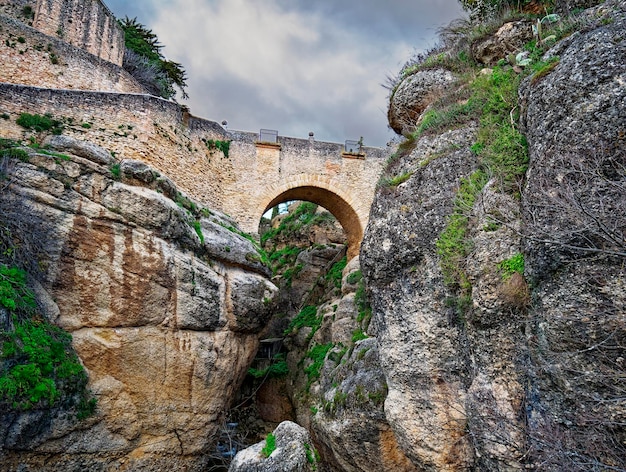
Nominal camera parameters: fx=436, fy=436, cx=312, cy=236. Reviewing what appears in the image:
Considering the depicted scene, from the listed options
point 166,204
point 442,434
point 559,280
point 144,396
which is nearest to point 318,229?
point 166,204

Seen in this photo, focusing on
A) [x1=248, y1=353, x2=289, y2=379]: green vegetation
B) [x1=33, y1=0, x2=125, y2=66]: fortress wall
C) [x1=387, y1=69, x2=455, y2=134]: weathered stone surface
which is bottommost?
[x1=248, y1=353, x2=289, y2=379]: green vegetation

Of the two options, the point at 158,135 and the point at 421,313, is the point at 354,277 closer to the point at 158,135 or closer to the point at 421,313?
the point at 158,135

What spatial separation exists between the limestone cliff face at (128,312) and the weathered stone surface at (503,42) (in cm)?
706

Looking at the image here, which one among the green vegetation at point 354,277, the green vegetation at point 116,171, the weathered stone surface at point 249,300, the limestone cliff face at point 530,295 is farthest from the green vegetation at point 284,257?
the limestone cliff face at point 530,295

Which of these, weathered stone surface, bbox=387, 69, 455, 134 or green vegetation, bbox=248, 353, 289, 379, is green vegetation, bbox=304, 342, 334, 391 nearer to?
green vegetation, bbox=248, 353, 289, 379

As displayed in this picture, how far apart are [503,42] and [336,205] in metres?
10.1

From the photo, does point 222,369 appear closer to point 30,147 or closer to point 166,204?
point 166,204

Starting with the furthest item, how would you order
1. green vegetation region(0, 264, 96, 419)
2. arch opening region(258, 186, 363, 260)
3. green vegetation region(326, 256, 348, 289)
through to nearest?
arch opening region(258, 186, 363, 260)
green vegetation region(326, 256, 348, 289)
green vegetation region(0, 264, 96, 419)

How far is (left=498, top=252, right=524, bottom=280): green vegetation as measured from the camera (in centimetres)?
434

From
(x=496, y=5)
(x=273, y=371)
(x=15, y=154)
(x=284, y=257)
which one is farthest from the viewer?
(x=284, y=257)

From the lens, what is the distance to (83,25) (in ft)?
57.9

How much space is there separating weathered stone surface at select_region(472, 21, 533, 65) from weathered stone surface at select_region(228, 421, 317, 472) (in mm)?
6125

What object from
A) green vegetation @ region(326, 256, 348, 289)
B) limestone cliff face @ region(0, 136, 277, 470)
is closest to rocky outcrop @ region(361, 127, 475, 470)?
limestone cliff face @ region(0, 136, 277, 470)

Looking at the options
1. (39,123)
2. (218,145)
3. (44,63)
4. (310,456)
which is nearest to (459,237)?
(310,456)
